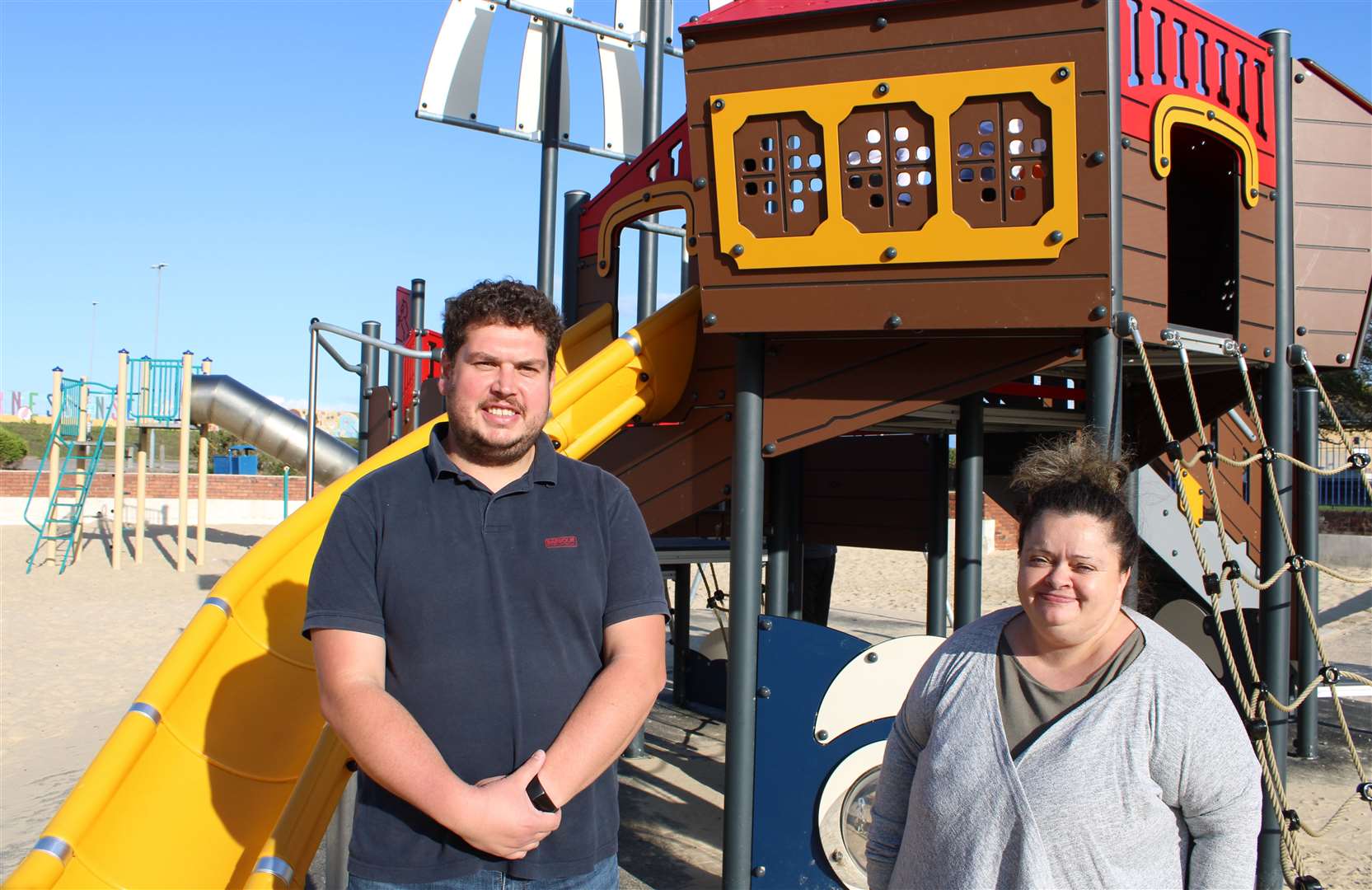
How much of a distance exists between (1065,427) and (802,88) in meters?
2.87

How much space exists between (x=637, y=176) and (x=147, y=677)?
7090mm

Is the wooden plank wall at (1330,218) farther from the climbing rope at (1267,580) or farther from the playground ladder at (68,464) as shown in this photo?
the playground ladder at (68,464)

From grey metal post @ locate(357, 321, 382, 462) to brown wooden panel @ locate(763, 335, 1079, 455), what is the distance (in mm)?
5170

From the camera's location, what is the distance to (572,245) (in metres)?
6.34

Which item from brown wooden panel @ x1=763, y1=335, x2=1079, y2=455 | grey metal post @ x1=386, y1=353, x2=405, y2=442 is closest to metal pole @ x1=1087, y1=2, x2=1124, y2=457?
brown wooden panel @ x1=763, y1=335, x2=1079, y2=455

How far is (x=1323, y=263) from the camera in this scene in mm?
4566

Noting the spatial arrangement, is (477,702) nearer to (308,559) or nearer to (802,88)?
(308,559)

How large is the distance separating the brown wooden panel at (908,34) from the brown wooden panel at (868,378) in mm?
947

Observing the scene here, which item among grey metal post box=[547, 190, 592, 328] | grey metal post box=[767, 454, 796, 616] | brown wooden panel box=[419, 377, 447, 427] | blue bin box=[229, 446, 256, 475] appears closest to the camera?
grey metal post box=[767, 454, 796, 616]

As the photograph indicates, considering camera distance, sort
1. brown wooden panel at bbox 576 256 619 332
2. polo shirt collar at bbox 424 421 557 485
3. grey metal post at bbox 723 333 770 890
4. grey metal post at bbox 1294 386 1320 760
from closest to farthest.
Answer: polo shirt collar at bbox 424 421 557 485 < grey metal post at bbox 723 333 770 890 < grey metal post at bbox 1294 386 1320 760 < brown wooden panel at bbox 576 256 619 332

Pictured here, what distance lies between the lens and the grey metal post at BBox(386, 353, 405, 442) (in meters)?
8.27

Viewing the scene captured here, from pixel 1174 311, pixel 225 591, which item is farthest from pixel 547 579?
pixel 1174 311

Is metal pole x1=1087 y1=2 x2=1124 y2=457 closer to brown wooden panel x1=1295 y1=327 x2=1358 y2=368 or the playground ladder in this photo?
brown wooden panel x1=1295 y1=327 x2=1358 y2=368

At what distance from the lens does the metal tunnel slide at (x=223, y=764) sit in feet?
9.37
